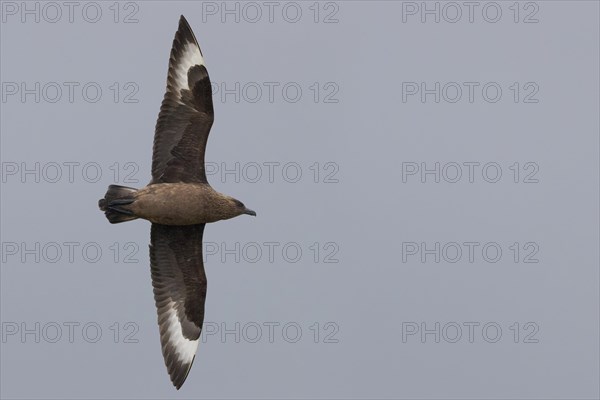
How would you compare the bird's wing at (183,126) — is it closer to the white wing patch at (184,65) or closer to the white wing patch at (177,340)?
the white wing patch at (184,65)

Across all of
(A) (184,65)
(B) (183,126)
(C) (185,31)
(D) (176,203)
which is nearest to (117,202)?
(D) (176,203)

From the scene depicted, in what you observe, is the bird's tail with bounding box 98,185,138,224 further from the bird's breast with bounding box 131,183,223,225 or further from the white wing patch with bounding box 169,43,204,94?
the white wing patch with bounding box 169,43,204,94

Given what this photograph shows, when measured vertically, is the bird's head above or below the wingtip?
below

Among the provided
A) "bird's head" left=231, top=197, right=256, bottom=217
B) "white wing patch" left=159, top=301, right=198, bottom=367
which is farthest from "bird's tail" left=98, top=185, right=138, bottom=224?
"white wing patch" left=159, top=301, right=198, bottom=367

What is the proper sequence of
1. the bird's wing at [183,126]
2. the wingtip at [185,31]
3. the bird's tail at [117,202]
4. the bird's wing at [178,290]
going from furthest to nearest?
the bird's wing at [178,290] < the wingtip at [185,31] < the bird's wing at [183,126] < the bird's tail at [117,202]

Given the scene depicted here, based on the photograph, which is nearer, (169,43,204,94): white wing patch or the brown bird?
the brown bird

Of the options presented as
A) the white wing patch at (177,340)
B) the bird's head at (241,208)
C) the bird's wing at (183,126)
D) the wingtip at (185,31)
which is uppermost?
the wingtip at (185,31)

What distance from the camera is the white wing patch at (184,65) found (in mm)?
10898

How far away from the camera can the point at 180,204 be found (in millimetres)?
10688

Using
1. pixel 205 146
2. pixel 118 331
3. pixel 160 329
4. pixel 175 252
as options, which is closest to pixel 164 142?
pixel 205 146

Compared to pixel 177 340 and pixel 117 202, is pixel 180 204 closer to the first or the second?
pixel 117 202

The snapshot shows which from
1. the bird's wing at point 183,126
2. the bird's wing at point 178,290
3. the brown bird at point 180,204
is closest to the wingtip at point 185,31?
the brown bird at point 180,204

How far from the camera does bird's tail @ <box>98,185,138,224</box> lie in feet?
34.8

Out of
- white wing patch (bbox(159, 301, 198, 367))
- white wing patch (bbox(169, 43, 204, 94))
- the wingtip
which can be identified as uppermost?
the wingtip
